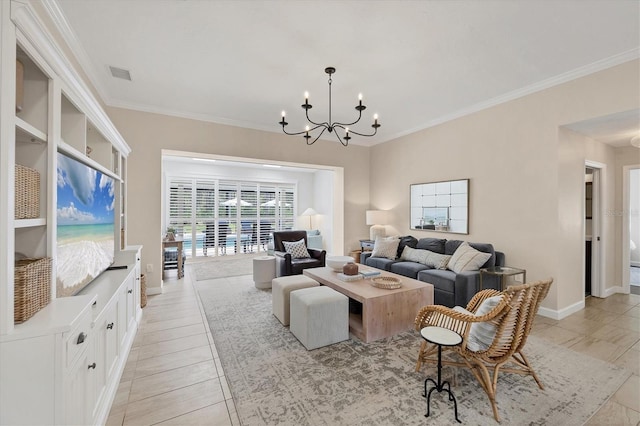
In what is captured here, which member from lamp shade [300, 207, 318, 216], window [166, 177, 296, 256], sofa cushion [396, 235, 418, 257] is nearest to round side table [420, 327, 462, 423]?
sofa cushion [396, 235, 418, 257]

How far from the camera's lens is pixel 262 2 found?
84.4 inches

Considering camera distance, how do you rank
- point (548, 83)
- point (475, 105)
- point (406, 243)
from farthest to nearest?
point (406, 243), point (475, 105), point (548, 83)

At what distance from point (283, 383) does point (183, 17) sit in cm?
315

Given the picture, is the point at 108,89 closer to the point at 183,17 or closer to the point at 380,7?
the point at 183,17

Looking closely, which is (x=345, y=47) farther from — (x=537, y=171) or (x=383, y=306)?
(x=537, y=171)

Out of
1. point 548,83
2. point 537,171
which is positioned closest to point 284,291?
point 537,171

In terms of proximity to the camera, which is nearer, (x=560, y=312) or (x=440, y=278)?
(x=560, y=312)

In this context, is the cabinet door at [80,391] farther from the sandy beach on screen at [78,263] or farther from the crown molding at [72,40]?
the crown molding at [72,40]

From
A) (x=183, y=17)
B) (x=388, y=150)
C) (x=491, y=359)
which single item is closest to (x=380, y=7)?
(x=183, y=17)

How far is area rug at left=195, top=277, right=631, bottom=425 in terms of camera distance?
182cm

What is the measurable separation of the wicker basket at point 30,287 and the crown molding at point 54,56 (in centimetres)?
105

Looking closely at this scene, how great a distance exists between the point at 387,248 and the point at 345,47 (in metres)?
3.40

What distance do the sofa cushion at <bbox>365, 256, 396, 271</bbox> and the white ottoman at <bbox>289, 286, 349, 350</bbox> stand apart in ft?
6.50

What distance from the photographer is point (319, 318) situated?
8.93ft
